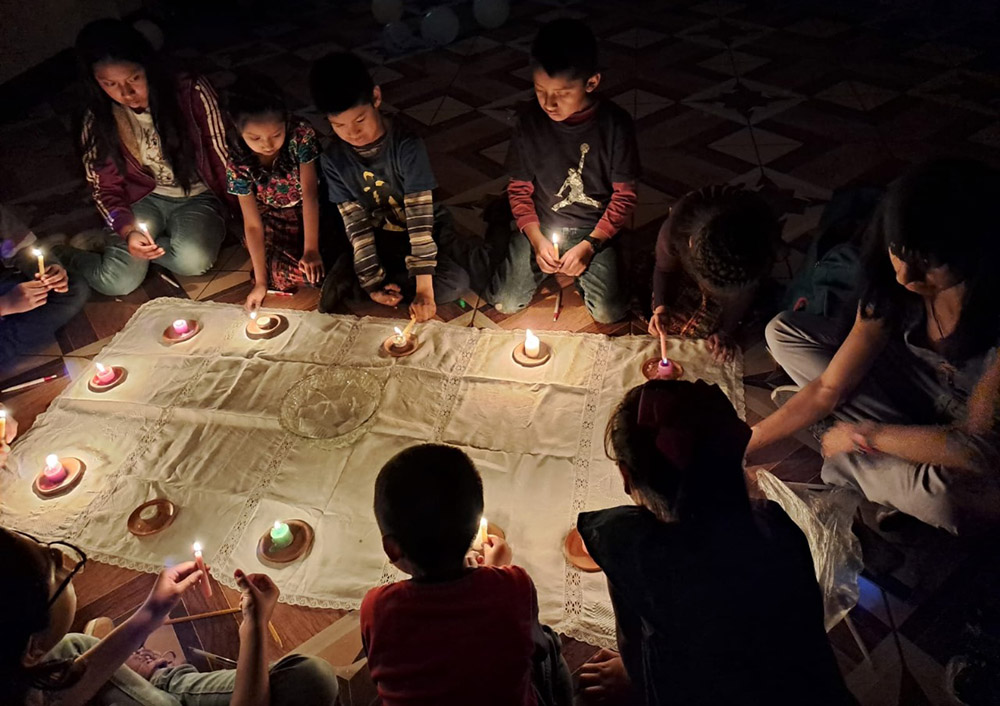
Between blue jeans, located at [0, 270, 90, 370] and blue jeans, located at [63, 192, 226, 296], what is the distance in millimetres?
106

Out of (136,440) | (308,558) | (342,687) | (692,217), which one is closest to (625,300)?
(692,217)

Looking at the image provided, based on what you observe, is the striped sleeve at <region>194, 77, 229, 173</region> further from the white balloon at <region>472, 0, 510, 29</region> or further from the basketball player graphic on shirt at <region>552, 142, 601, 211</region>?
the white balloon at <region>472, 0, 510, 29</region>

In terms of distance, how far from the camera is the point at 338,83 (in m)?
2.20

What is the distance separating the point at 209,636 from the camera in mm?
1729

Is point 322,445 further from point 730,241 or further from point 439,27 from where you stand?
point 439,27

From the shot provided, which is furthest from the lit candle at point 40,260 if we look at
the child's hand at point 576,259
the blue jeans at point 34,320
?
the child's hand at point 576,259

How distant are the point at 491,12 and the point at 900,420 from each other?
535 centimetres

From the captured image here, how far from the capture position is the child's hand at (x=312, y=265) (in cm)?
279

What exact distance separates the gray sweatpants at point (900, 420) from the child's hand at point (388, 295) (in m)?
1.44

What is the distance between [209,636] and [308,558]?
1.01 feet

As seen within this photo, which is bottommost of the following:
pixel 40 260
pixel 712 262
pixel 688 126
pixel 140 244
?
pixel 688 126

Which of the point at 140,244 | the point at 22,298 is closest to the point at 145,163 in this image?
the point at 140,244

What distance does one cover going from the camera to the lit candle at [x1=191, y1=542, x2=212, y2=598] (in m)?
1.58

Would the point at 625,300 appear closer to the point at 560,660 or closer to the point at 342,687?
the point at 560,660
